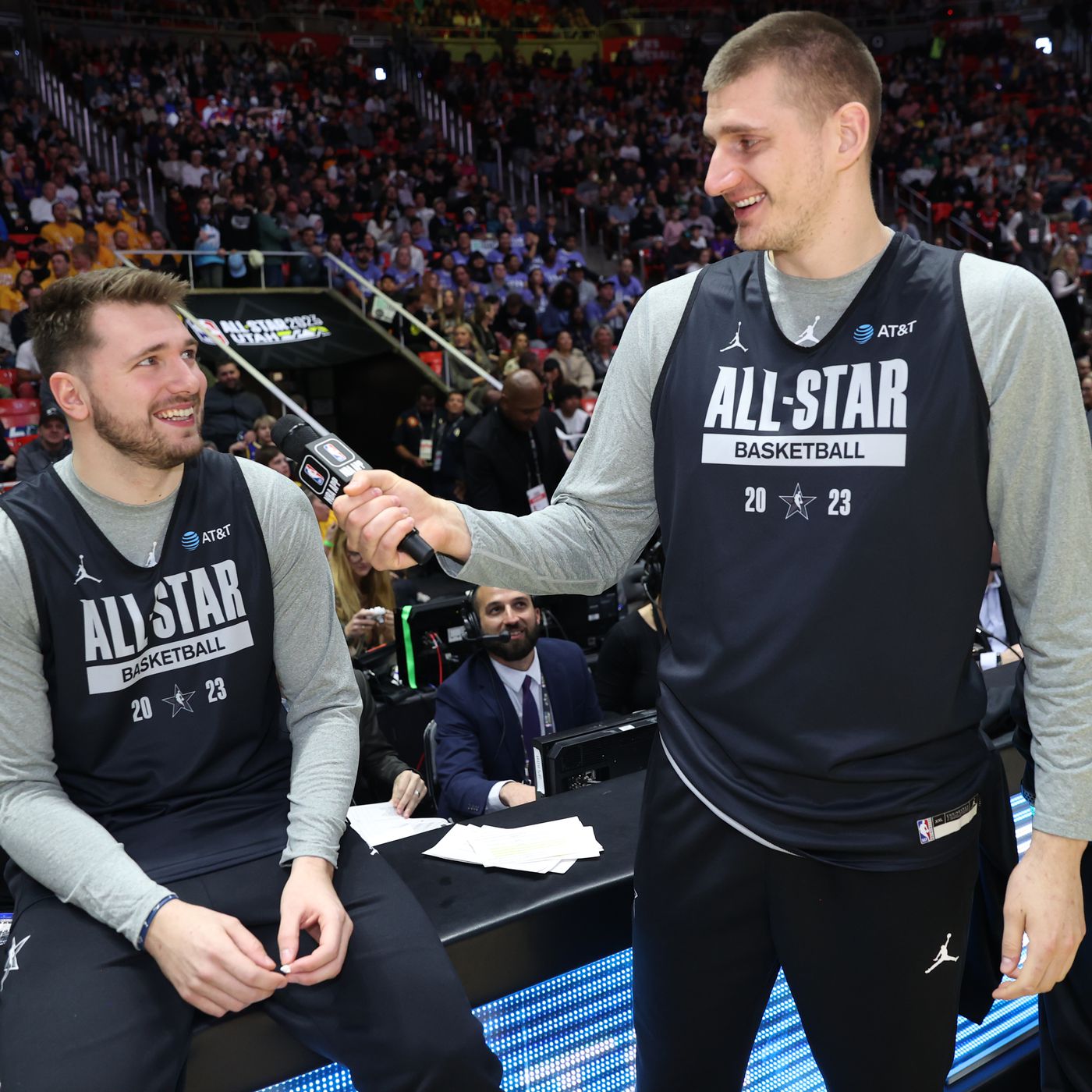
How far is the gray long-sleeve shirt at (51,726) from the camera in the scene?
161 centimetres

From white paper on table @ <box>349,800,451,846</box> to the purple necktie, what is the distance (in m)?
0.47

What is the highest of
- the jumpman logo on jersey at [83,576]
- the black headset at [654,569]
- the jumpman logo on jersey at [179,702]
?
the jumpman logo on jersey at [83,576]

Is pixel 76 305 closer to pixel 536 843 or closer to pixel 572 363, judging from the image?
pixel 536 843

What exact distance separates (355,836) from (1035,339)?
129 centimetres

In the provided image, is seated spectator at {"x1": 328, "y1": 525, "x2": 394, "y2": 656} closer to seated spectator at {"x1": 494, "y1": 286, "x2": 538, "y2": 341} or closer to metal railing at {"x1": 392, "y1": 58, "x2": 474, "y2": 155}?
seated spectator at {"x1": 494, "y1": 286, "x2": 538, "y2": 341}

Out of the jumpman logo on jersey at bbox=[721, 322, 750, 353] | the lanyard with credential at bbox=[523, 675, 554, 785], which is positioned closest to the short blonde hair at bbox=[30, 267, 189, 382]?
the jumpman logo on jersey at bbox=[721, 322, 750, 353]

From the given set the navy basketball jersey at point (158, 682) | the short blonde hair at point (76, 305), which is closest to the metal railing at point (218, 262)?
the short blonde hair at point (76, 305)

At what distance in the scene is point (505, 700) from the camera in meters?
3.33

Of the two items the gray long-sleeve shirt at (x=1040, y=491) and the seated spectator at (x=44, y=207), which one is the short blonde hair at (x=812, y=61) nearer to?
the gray long-sleeve shirt at (x=1040, y=491)

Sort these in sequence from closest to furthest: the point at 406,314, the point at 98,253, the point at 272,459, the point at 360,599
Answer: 1. the point at 360,599
2. the point at 272,459
3. the point at 98,253
4. the point at 406,314

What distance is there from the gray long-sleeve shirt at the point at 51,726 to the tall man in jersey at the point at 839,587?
549 mm

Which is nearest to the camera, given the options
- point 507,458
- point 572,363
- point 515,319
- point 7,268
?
point 507,458

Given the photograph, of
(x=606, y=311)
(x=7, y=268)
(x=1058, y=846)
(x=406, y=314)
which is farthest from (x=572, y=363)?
(x=1058, y=846)

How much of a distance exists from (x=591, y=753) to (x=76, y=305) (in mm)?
1372
